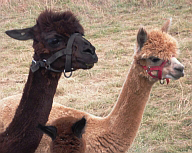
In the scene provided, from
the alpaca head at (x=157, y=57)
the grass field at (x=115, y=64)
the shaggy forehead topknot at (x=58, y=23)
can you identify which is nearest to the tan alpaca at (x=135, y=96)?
the alpaca head at (x=157, y=57)

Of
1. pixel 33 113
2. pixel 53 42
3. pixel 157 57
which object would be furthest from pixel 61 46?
pixel 157 57

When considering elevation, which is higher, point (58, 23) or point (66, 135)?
point (58, 23)

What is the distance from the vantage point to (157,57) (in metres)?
3.31

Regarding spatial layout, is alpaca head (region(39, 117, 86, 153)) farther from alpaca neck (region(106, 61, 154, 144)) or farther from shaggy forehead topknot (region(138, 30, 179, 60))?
shaggy forehead topknot (region(138, 30, 179, 60))

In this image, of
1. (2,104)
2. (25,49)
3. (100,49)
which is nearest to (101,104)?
(2,104)

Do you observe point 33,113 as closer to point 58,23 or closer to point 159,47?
point 58,23

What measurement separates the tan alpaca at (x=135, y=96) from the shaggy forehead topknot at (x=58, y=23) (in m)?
0.74

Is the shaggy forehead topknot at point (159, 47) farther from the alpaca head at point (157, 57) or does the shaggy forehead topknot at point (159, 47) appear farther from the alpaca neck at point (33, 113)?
the alpaca neck at point (33, 113)

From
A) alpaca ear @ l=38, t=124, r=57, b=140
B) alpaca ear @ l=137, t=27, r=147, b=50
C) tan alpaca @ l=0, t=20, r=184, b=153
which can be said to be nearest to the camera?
alpaca ear @ l=38, t=124, r=57, b=140

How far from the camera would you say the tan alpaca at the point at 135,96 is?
10.6 ft

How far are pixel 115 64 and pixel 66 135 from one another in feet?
16.6

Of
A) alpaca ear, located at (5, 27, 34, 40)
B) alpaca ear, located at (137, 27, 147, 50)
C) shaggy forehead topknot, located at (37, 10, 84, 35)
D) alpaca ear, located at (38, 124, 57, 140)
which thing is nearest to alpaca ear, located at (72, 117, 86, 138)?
alpaca ear, located at (38, 124, 57, 140)

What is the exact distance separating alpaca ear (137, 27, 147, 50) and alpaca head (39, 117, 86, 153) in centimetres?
133

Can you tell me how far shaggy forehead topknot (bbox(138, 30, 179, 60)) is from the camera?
329cm
